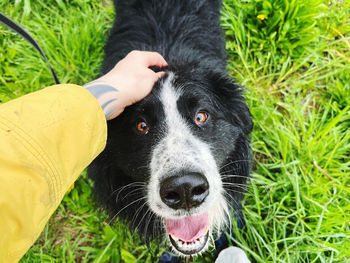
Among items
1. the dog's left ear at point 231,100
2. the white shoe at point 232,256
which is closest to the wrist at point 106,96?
the dog's left ear at point 231,100

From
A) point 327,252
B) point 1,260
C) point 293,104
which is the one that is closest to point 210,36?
point 293,104

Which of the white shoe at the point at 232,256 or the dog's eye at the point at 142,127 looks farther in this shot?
the white shoe at the point at 232,256

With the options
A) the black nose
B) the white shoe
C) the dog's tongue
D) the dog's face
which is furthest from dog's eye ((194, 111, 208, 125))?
the white shoe

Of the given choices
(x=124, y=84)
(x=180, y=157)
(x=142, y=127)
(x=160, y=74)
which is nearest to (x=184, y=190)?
(x=180, y=157)

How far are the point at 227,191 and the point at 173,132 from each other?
81 centimetres

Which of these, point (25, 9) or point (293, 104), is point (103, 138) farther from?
point (25, 9)

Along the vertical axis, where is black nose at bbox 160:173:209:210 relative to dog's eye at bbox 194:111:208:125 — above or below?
below

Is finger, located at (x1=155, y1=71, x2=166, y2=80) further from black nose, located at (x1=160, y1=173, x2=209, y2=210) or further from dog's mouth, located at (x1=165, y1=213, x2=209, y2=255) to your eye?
Answer: dog's mouth, located at (x1=165, y1=213, x2=209, y2=255)

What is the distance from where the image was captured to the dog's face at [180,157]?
1466 mm

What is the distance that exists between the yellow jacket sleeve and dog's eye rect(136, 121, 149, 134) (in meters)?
0.47

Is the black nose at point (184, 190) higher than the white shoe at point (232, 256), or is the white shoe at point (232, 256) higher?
the black nose at point (184, 190)

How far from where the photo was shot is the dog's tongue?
6.02 feet

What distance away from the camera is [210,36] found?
256cm

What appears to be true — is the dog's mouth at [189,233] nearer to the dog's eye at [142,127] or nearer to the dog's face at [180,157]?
the dog's face at [180,157]
